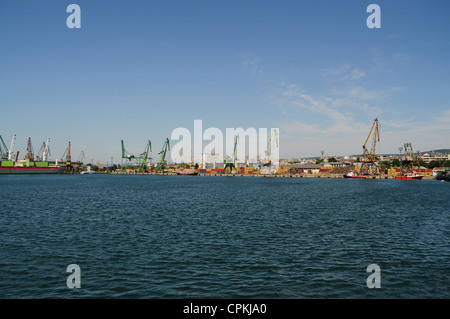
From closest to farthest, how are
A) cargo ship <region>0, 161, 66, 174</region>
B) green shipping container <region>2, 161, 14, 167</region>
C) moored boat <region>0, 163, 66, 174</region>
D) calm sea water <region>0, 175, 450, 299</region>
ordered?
calm sea water <region>0, 175, 450, 299</region>, green shipping container <region>2, 161, 14, 167</region>, cargo ship <region>0, 161, 66, 174</region>, moored boat <region>0, 163, 66, 174</region>

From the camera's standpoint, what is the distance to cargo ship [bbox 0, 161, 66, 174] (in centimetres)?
16050

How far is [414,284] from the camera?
1138 cm

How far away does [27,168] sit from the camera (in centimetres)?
16888

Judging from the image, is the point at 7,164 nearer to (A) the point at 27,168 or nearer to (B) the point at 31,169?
(A) the point at 27,168

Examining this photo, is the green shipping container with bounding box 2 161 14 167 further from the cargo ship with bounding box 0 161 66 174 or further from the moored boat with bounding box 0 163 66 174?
the moored boat with bounding box 0 163 66 174

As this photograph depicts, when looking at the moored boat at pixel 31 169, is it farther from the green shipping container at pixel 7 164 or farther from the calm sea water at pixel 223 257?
the calm sea water at pixel 223 257

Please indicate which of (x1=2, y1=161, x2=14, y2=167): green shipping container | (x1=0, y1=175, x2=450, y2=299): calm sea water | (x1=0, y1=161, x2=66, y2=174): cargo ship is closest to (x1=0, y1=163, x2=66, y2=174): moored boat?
(x1=0, y1=161, x2=66, y2=174): cargo ship

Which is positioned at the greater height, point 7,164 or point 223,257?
point 7,164

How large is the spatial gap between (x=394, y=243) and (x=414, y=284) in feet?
21.5

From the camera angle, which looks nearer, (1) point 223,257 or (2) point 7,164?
(1) point 223,257

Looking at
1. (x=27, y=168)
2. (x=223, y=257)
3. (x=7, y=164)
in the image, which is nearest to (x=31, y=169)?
(x=27, y=168)

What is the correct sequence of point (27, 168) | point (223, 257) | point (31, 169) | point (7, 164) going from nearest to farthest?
1. point (223, 257)
2. point (7, 164)
3. point (27, 168)
4. point (31, 169)
